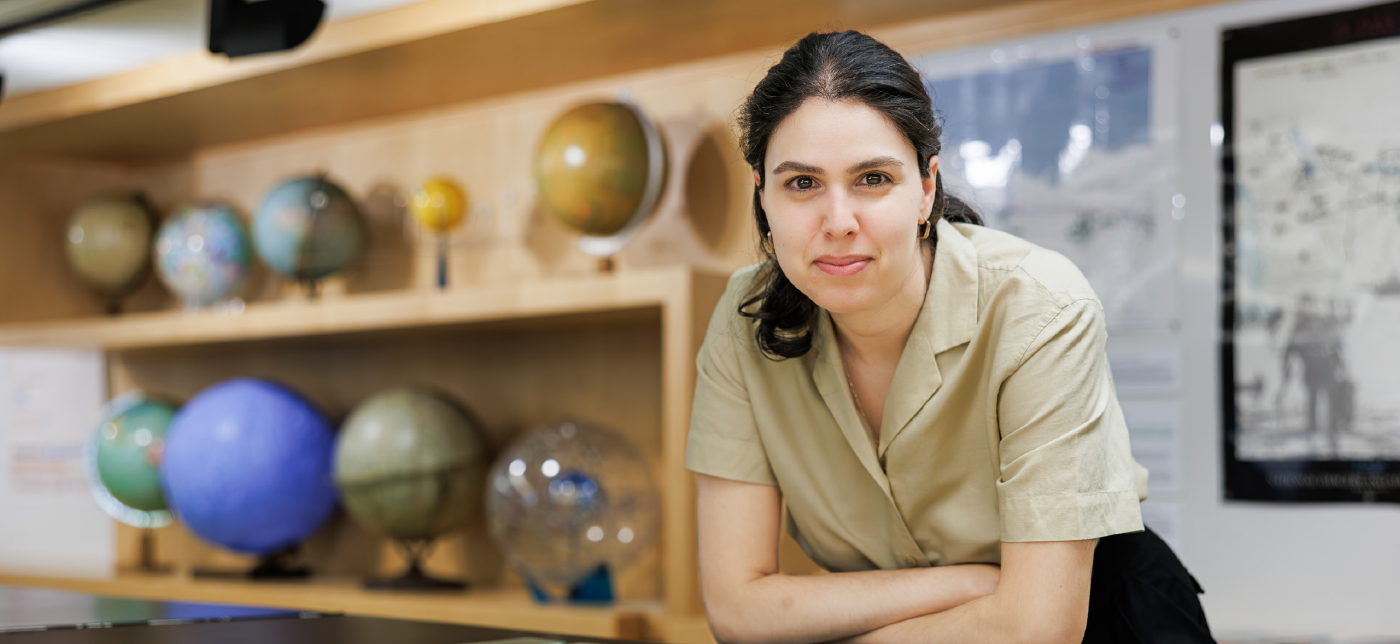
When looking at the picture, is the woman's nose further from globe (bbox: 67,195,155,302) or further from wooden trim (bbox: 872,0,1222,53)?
globe (bbox: 67,195,155,302)

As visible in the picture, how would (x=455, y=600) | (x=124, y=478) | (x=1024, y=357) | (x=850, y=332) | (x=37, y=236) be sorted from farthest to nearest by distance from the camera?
1. (x=37, y=236)
2. (x=124, y=478)
3. (x=455, y=600)
4. (x=850, y=332)
5. (x=1024, y=357)

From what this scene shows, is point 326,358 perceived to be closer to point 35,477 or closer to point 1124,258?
point 35,477

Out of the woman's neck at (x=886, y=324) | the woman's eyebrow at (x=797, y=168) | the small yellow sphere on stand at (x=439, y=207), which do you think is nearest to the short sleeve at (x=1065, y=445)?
the woman's neck at (x=886, y=324)

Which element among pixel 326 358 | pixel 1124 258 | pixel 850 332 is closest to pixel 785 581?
pixel 850 332

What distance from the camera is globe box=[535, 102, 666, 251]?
218 centimetres

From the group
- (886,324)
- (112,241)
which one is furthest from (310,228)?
(886,324)

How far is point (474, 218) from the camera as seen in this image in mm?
2660

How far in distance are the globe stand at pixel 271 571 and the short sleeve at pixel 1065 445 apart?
6.30 ft

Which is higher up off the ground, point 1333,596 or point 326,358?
point 326,358

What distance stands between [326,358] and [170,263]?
1.29 feet

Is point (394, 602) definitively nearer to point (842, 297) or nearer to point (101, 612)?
point (101, 612)

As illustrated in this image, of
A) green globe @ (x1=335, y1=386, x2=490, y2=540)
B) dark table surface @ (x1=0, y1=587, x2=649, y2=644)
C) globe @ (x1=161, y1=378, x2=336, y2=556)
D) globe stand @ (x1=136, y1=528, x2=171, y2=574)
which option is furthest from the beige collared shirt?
globe stand @ (x1=136, y1=528, x2=171, y2=574)

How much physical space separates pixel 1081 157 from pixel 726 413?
94cm

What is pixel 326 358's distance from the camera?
2.92 metres
